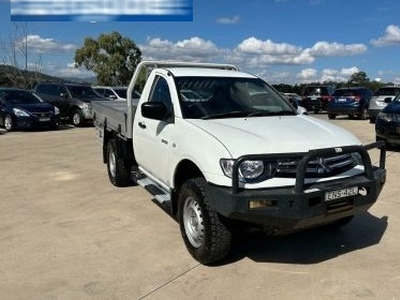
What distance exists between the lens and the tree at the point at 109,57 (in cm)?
5141

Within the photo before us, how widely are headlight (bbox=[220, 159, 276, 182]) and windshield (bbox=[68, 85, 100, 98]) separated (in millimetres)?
17425

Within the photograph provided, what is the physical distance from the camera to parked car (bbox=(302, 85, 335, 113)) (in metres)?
27.9

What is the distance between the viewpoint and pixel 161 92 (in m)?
5.96

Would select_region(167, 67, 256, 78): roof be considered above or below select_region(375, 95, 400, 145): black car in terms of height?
above

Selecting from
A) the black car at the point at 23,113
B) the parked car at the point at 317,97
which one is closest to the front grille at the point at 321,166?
the black car at the point at 23,113

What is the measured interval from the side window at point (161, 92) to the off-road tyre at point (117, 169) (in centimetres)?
167

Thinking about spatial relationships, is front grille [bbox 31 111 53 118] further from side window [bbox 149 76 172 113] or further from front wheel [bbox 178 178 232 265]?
front wheel [bbox 178 178 232 265]

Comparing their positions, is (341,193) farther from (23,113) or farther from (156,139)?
(23,113)

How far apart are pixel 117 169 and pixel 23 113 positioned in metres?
11.4

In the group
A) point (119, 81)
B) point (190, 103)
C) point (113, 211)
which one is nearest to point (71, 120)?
point (113, 211)

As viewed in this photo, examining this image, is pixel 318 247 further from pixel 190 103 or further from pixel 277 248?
pixel 190 103

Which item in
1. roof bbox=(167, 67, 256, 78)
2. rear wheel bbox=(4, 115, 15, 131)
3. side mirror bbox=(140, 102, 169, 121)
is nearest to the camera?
side mirror bbox=(140, 102, 169, 121)

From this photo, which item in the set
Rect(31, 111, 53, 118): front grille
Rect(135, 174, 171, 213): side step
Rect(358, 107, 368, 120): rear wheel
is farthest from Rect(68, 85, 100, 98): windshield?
Rect(135, 174, 171, 213): side step

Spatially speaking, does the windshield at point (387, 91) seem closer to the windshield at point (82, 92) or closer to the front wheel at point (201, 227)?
the windshield at point (82, 92)
